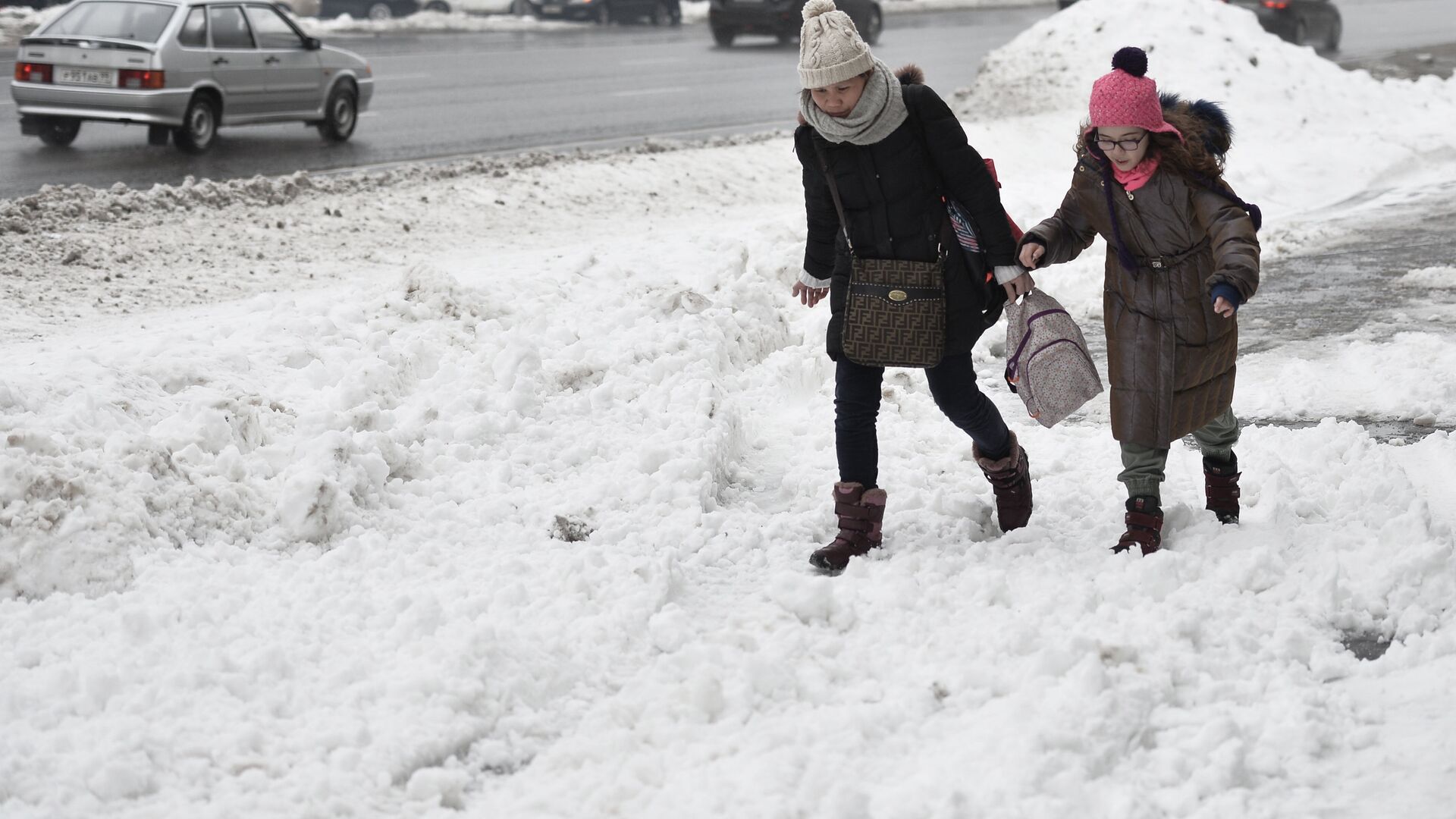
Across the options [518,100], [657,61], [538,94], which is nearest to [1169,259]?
[518,100]

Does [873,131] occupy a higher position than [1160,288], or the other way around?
[873,131]

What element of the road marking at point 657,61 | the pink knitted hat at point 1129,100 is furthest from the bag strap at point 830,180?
the road marking at point 657,61

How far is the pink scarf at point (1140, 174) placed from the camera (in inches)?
154

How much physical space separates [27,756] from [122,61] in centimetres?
1022

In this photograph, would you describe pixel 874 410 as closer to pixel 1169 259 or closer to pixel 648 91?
pixel 1169 259

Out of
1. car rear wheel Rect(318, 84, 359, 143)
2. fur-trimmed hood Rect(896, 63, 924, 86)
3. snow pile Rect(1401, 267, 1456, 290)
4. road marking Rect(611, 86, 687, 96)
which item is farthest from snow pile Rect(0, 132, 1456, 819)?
road marking Rect(611, 86, 687, 96)

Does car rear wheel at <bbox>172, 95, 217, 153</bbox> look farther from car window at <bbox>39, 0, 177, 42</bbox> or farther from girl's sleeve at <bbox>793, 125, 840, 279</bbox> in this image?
girl's sleeve at <bbox>793, 125, 840, 279</bbox>

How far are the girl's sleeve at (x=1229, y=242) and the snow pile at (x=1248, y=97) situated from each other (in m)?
6.92

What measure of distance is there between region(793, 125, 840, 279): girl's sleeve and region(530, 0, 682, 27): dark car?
1059 inches

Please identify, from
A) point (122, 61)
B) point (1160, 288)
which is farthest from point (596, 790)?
point (122, 61)

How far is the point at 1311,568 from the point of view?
3887 mm

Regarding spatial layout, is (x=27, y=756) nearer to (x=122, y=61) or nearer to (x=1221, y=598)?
(x=1221, y=598)

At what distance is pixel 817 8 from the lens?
3.93 m

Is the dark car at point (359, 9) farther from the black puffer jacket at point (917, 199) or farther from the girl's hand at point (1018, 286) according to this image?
the girl's hand at point (1018, 286)
